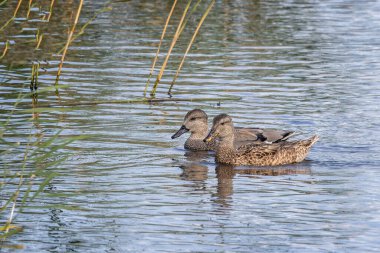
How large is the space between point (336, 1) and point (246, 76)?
11415 millimetres

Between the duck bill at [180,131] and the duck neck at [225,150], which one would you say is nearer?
the duck neck at [225,150]

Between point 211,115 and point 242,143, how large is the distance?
1.77 meters

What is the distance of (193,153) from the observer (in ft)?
44.7

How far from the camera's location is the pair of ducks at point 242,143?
12.6 metres

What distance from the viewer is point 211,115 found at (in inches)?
599

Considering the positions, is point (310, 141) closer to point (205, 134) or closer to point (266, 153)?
point (266, 153)

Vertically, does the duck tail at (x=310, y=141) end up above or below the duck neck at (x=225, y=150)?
above

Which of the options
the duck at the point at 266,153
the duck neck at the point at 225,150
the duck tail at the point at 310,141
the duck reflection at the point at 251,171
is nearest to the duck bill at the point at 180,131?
the duck neck at the point at 225,150

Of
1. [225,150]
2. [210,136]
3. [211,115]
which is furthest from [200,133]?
[225,150]

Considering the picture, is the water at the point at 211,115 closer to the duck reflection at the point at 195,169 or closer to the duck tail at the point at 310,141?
the duck reflection at the point at 195,169

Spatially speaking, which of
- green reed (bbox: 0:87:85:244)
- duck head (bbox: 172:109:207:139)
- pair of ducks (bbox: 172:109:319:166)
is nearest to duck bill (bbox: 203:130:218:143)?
pair of ducks (bbox: 172:109:319:166)

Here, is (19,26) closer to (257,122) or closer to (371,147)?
(257,122)

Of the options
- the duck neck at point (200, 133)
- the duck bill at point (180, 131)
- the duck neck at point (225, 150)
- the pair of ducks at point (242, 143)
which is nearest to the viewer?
the pair of ducks at point (242, 143)

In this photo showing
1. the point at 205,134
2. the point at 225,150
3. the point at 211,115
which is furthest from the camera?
the point at 211,115
